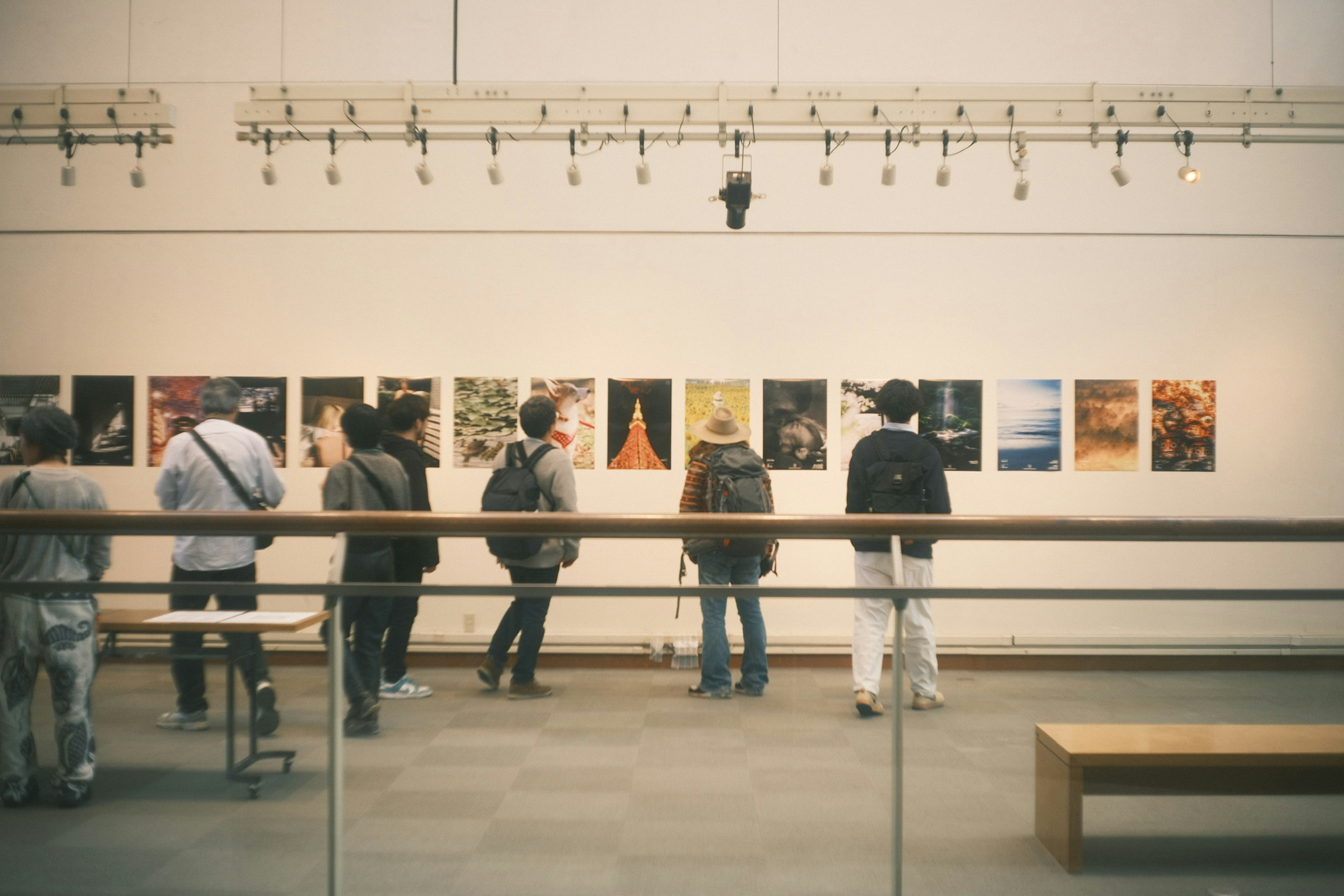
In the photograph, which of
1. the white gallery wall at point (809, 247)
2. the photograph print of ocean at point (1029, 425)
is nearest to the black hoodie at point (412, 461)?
the white gallery wall at point (809, 247)

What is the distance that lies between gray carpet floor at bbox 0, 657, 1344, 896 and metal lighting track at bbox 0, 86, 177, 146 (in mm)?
3696

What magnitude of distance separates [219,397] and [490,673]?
2.60 metres

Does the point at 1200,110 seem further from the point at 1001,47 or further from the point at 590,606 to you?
the point at 590,606

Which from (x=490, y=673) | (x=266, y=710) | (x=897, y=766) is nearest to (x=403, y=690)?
(x=490, y=673)

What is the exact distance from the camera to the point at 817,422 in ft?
17.3

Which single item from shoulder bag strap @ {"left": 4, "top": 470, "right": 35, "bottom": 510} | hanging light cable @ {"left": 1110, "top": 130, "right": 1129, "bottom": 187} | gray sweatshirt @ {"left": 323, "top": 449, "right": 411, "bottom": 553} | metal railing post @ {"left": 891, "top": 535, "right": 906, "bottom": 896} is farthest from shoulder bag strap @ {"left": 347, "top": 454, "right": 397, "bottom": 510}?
hanging light cable @ {"left": 1110, "top": 130, "right": 1129, "bottom": 187}

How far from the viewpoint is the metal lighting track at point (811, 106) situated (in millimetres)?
4289

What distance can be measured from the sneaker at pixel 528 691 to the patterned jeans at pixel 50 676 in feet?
3.65

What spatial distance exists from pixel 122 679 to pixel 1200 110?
18.0 feet

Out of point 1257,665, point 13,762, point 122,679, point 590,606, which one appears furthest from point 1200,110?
point 13,762

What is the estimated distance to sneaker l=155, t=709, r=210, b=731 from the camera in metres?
2.04

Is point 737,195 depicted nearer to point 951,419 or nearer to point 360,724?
point 951,419

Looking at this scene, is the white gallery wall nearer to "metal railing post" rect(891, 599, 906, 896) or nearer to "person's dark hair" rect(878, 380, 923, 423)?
"person's dark hair" rect(878, 380, 923, 423)

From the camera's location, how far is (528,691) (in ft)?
6.77
